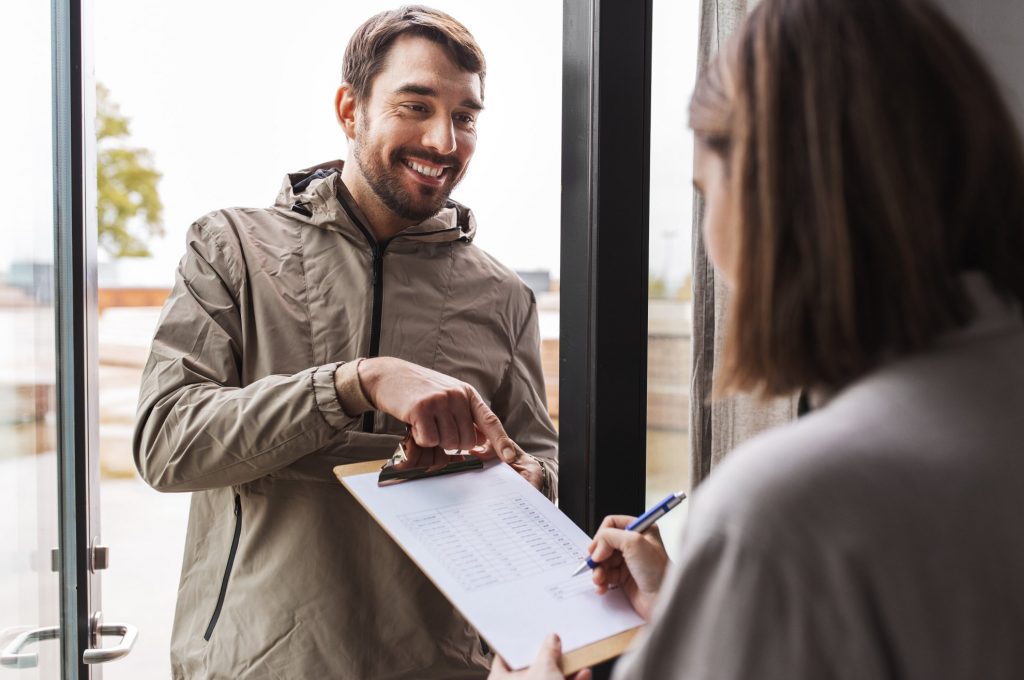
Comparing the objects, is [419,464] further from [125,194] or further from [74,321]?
[125,194]

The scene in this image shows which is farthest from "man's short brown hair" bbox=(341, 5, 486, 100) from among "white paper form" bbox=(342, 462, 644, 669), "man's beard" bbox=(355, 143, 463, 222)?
"white paper form" bbox=(342, 462, 644, 669)

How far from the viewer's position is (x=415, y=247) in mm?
1282

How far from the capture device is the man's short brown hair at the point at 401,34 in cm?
127

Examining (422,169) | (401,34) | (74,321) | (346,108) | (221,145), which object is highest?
(221,145)

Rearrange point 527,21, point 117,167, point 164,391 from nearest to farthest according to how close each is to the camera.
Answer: point 164,391, point 527,21, point 117,167

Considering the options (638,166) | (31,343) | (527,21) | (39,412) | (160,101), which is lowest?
(39,412)

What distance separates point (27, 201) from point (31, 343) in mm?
210

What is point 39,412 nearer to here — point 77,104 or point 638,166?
point 77,104

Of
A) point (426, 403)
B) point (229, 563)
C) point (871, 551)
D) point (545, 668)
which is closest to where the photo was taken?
point (871, 551)

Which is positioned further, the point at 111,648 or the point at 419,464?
the point at 111,648

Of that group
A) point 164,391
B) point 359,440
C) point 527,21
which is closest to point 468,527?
point 359,440

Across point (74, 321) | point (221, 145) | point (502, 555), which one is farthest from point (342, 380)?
point (221, 145)

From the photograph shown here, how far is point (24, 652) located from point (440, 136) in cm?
99

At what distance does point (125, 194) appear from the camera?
344 inches
